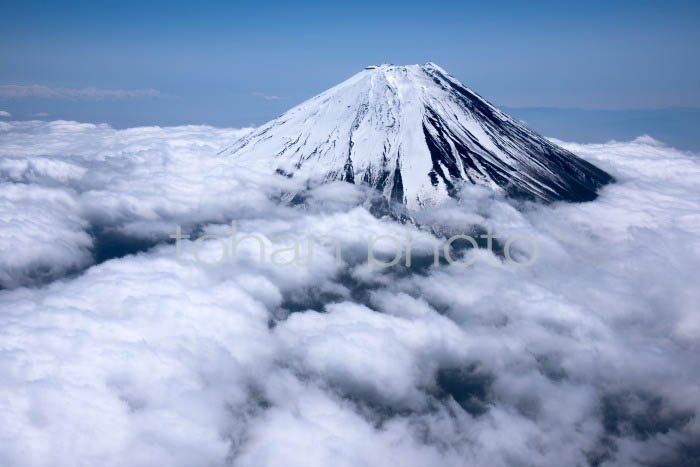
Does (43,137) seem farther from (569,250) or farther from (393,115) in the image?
(569,250)

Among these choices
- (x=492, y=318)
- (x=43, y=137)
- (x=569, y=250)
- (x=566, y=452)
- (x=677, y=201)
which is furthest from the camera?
(x=43, y=137)

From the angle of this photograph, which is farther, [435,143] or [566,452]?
[435,143]

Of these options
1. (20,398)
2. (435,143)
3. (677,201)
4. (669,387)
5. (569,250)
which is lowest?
(669,387)

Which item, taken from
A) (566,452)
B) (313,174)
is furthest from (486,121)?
(566,452)

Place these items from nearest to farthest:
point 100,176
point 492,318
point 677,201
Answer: point 492,318 → point 677,201 → point 100,176

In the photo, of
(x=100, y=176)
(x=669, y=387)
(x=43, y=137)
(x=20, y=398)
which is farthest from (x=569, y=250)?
(x=43, y=137)

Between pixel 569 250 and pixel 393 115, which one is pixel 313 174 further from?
pixel 569 250

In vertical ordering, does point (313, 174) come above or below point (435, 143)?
below
